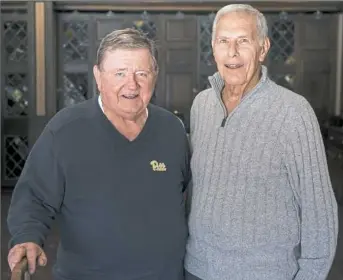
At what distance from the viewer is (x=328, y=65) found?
5.18 metres

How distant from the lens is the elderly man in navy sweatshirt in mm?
1460

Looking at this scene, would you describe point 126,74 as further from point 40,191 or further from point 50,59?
point 50,59

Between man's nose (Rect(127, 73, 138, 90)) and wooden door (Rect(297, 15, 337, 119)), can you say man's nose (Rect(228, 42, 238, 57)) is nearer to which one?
man's nose (Rect(127, 73, 138, 90))

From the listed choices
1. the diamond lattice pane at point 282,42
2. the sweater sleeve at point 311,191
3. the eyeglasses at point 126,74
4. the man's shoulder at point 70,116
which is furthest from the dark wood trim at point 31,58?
the sweater sleeve at point 311,191

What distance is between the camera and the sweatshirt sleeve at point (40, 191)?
146 centimetres

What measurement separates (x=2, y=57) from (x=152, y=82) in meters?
3.95

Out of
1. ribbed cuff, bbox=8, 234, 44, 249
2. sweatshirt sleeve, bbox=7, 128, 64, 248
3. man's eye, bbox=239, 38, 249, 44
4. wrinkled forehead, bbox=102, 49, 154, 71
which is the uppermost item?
man's eye, bbox=239, 38, 249, 44

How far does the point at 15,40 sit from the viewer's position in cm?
510

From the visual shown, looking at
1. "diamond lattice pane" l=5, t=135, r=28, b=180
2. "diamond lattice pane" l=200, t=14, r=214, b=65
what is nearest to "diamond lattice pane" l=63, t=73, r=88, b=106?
"diamond lattice pane" l=5, t=135, r=28, b=180

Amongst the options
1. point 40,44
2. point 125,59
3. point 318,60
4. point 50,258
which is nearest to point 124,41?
point 125,59

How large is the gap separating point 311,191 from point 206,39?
3.91 m

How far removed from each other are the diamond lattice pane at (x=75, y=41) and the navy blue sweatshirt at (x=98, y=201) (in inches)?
145

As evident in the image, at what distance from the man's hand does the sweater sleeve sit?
25.4 inches

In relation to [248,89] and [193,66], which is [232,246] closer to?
[248,89]
